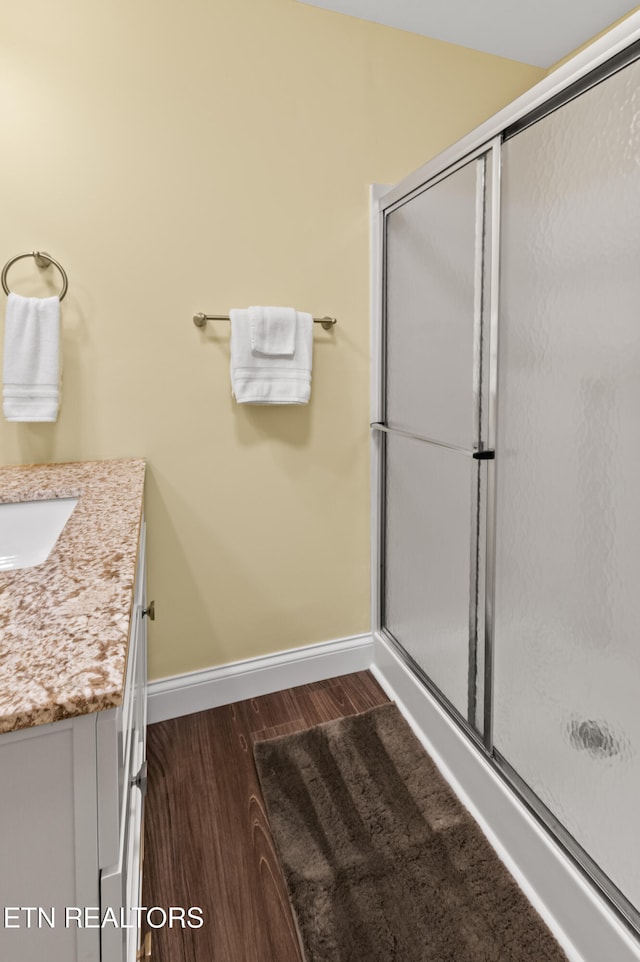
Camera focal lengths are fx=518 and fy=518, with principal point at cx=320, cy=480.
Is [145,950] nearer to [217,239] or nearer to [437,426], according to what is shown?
[437,426]

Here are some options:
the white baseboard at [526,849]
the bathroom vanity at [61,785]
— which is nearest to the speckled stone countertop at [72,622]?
the bathroom vanity at [61,785]

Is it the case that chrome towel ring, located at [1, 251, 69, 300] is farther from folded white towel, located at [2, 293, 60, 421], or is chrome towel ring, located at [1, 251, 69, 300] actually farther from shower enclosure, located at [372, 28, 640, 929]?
Answer: shower enclosure, located at [372, 28, 640, 929]

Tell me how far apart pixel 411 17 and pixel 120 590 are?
201cm

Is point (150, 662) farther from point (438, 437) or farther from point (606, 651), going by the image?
point (606, 651)

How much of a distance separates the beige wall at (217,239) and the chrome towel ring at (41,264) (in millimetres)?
28

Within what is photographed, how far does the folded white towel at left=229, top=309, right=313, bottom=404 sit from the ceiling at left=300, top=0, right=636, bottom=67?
39.5 inches

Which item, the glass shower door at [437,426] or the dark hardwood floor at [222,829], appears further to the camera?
the glass shower door at [437,426]

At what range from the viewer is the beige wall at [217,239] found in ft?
4.70

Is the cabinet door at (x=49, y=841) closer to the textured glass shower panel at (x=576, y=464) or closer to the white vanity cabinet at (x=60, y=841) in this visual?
the white vanity cabinet at (x=60, y=841)

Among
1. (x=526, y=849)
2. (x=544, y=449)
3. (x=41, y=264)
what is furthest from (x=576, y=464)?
(x=41, y=264)

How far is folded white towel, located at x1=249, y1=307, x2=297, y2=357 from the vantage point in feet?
5.26

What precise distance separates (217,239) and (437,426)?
889 millimetres

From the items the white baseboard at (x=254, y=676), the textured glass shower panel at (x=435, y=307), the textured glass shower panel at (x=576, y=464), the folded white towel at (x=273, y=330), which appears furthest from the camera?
the white baseboard at (x=254, y=676)

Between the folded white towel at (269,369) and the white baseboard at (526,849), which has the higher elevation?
the folded white towel at (269,369)
